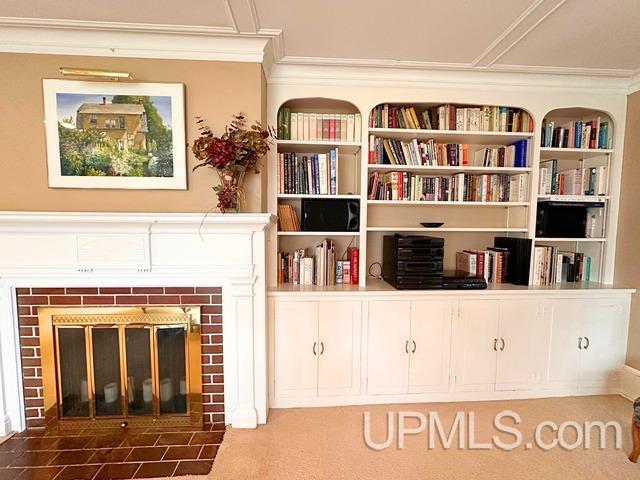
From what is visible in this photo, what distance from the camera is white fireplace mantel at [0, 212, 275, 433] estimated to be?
1981 mm

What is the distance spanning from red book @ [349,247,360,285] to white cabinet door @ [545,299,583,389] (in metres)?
1.46

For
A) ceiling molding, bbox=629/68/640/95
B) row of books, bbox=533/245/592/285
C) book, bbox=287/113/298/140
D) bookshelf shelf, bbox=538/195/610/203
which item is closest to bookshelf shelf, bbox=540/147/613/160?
bookshelf shelf, bbox=538/195/610/203

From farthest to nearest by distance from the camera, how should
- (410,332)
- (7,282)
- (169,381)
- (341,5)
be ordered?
(410,332)
(169,381)
(7,282)
(341,5)

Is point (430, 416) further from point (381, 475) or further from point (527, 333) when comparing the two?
point (527, 333)

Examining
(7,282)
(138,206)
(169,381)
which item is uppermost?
(138,206)

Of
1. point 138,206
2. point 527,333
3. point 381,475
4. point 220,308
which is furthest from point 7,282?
point 527,333

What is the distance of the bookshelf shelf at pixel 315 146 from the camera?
244cm

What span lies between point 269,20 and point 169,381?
7.69ft

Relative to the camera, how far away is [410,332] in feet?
7.81

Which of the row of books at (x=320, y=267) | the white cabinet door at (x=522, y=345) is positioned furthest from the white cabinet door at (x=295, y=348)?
the white cabinet door at (x=522, y=345)

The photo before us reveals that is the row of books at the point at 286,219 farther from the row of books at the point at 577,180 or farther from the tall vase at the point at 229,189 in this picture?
the row of books at the point at 577,180

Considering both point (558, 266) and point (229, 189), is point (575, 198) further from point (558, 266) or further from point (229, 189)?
point (229, 189)

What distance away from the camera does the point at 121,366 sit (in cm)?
214

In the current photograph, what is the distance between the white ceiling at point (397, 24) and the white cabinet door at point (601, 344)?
181cm
